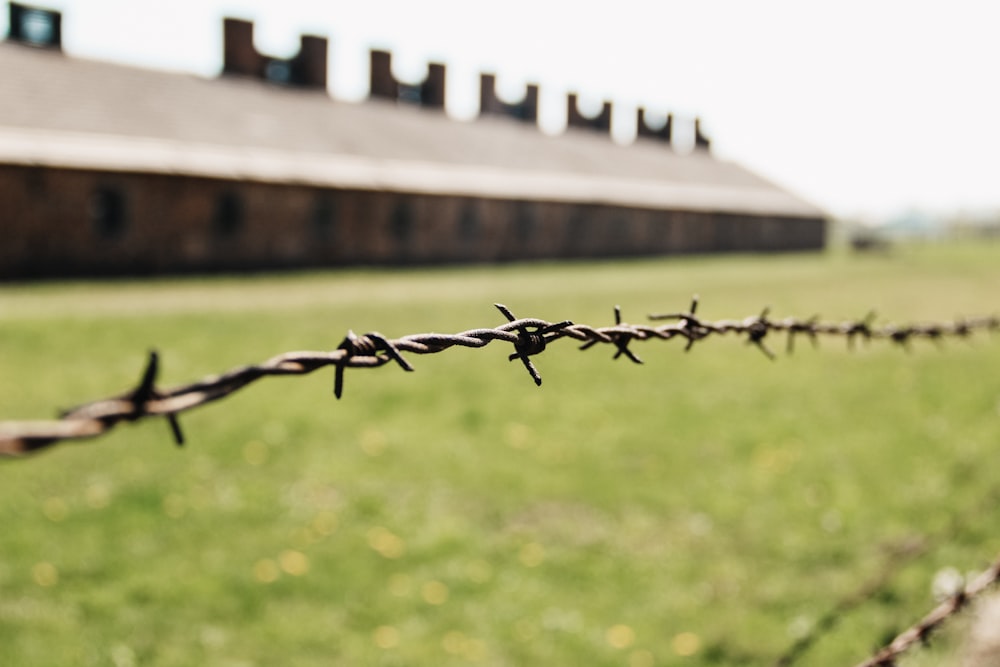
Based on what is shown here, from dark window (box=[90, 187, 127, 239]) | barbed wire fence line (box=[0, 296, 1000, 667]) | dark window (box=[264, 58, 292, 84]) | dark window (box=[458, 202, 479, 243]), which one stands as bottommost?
barbed wire fence line (box=[0, 296, 1000, 667])

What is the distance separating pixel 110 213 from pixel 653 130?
3525 cm

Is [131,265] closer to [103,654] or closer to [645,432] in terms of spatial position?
[645,432]

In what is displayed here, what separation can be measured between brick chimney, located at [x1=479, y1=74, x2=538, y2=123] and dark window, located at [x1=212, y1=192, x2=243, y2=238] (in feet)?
57.9

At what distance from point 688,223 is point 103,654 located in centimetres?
3833

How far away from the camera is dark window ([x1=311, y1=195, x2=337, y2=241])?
83.3 feet

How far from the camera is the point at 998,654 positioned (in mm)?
2619

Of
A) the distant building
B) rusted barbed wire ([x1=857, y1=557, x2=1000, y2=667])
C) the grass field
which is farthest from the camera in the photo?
the distant building

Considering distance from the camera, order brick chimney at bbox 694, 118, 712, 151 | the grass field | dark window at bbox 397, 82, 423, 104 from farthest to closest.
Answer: brick chimney at bbox 694, 118, 712, 151 < dark window at bbox 397, 82, 423, 104 < the grass field

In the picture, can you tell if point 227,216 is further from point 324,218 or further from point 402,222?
point 402,222

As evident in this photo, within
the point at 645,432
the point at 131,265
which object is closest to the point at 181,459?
the point at 645,432

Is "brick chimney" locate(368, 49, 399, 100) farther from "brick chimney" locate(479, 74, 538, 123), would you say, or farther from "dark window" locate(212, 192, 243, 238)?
"dark window" locate(212, 192, 243, 238)

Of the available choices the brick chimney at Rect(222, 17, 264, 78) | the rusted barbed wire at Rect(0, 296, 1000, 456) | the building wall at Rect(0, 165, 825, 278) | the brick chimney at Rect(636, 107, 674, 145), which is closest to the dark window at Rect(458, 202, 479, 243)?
the building wall at Rect(0, 165, 825, 278)

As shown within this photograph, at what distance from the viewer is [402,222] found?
1091 inches

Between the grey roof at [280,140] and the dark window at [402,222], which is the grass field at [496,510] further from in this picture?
the dark window at [402,222]
